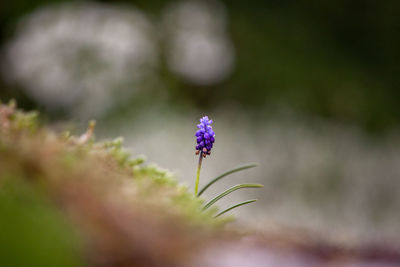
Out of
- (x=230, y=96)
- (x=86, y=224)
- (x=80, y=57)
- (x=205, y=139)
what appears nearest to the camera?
(x=86, y=224)

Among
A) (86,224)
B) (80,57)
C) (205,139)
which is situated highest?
(80,57)

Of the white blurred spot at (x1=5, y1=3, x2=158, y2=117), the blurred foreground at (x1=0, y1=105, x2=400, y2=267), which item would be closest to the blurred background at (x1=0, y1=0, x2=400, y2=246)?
the white blurred spot at (x1=5, y1=3, x2=158, y2=117)

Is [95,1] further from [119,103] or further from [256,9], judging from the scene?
[256,9]

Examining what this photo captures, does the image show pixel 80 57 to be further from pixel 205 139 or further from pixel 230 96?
pixel 205 139

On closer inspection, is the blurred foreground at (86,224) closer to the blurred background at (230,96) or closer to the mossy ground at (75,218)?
A: the mossy ground at (75,218)

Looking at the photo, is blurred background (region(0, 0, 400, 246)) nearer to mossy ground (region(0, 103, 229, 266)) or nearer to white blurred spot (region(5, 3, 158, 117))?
white blurred spot (region(5, 3, 158, 117))

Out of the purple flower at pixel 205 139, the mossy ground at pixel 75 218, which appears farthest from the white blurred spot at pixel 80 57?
the mossy ground at pixel 75 218

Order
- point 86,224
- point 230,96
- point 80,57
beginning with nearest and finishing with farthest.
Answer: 1. point 86,224
2. point 80,57
3. point 230,96

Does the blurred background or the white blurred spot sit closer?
the white blurred spot

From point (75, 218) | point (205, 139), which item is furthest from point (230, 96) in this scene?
point (75, 218)
